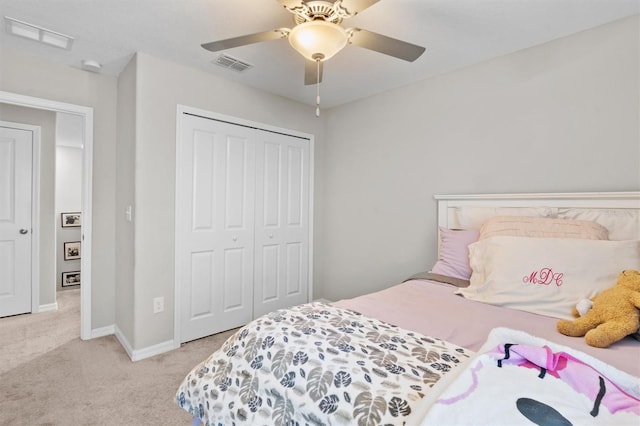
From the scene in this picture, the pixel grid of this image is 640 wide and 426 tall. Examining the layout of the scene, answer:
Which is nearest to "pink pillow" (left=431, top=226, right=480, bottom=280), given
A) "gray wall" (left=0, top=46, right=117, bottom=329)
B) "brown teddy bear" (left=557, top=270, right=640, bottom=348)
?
"brown teddy bear" (left=557, top=270, right=640, bottom=348)

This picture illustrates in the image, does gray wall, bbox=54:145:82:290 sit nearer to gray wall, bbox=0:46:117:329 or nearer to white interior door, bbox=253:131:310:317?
gray wall, bbox=0:46:117:329

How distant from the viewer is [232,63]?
2.59 m

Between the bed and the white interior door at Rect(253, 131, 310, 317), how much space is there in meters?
1.57

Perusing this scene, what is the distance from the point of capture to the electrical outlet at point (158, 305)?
2523mm

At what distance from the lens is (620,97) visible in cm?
195

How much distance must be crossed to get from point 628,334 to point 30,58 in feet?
13.0

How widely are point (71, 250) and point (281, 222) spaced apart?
3.56m

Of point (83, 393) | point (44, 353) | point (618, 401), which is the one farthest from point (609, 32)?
point (44, 353)

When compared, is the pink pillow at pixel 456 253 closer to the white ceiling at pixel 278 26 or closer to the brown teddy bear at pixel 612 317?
the brown teddy bear at pixel 612 317

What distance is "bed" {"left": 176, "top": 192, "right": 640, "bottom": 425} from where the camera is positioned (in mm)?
757

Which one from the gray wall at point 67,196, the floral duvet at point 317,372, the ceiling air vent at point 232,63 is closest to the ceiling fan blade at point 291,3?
the ceiling air vent at point 232,63

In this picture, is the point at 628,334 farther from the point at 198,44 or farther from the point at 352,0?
the point at 198,44

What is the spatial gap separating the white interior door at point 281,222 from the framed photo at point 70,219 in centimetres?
339

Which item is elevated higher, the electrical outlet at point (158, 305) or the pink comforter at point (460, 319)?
the pink comforter at point (460, 319)
